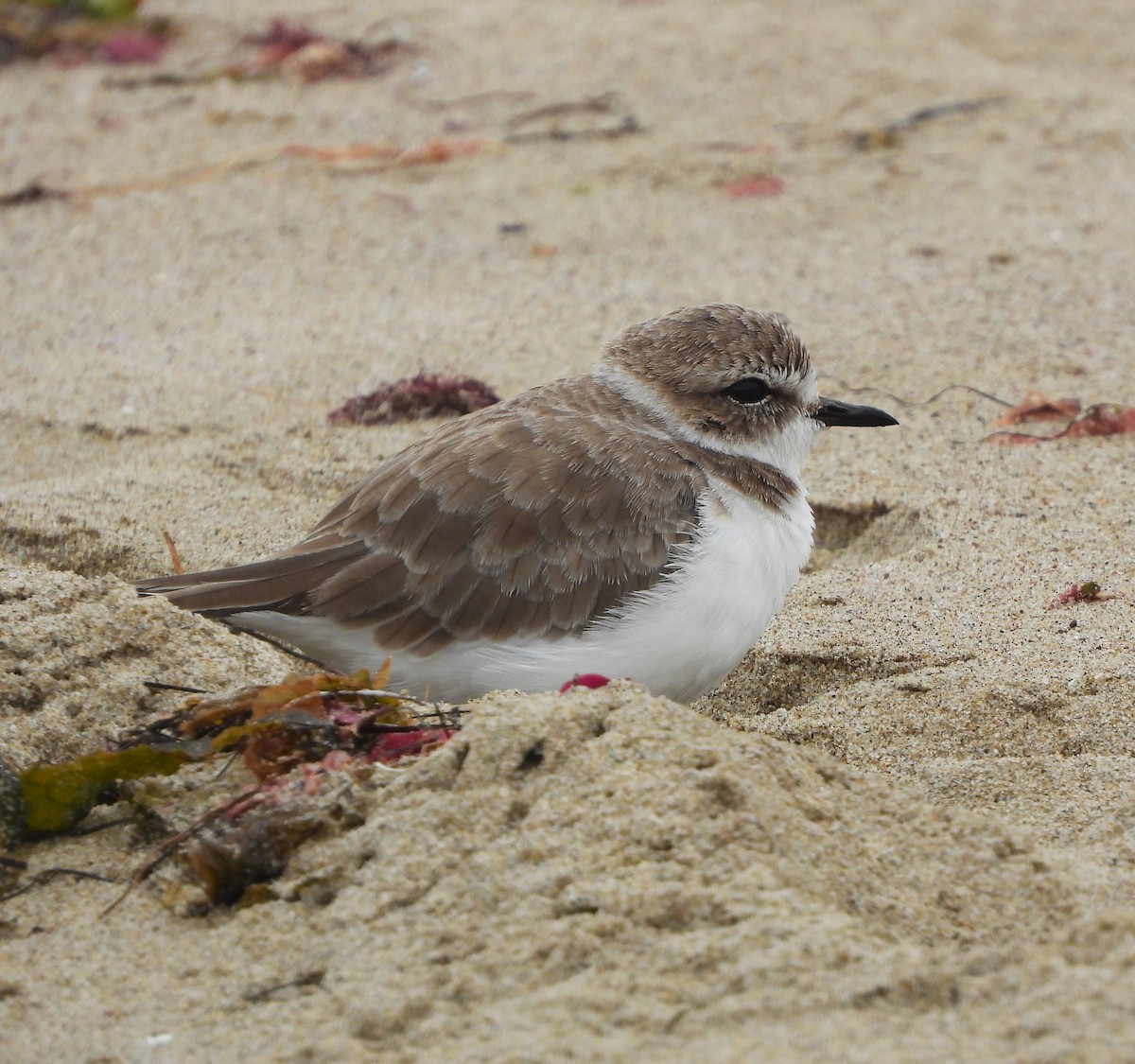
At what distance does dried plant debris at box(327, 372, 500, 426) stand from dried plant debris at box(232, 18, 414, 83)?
3998mm

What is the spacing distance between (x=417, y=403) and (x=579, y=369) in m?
0.72

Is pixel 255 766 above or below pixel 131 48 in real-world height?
below

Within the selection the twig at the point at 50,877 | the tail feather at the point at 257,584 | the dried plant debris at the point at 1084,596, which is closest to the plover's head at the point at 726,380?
the dried plant debris at the point at 1084,596

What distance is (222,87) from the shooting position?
29.4ft

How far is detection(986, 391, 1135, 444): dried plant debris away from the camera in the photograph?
5395 mm

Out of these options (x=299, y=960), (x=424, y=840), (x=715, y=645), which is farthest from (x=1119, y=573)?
(x=299, y=960)

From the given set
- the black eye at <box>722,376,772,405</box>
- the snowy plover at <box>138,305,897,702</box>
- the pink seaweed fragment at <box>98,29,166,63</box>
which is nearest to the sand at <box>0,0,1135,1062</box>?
the pink seaweed fragment at <box>98,29,166,63</box>

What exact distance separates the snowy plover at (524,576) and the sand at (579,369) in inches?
10.5

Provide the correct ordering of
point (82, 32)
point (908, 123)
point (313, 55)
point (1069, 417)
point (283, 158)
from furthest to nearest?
point (82, 32) → point (313, 55) → point (908, 123) → point (283, 158) → point (1069, 417)

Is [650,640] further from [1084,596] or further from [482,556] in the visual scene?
[1084,596]

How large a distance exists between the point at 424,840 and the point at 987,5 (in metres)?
8.57

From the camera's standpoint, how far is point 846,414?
15.6 ft

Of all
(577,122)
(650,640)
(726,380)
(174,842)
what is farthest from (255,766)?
(577,122)

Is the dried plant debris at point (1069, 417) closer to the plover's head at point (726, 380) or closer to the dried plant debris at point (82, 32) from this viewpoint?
the plover's head at point (726, 380)
